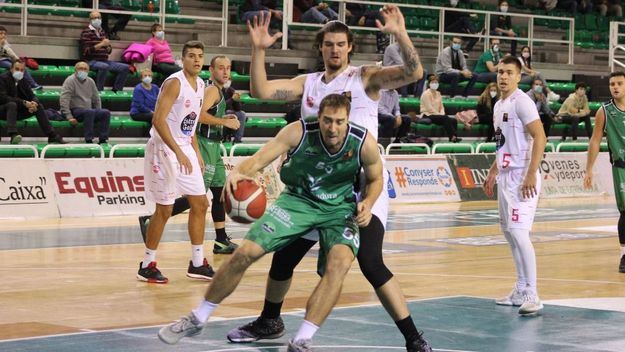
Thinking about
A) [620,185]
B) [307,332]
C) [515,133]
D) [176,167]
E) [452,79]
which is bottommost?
[307,332]

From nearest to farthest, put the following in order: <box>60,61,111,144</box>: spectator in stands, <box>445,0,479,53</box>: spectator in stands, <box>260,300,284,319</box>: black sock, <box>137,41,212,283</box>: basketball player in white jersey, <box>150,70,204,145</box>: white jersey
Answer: <box>260,300,284,319</box>: black sock, <box>137,41,212,283</box>: basketball player in white jersey, <box>150,70,204,145</box>: white jersey, <box>60,61,111,144</box>: spectator in stands, <box>445,0,479,53</box>: spectator in stands

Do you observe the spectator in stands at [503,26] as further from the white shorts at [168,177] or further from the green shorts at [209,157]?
the white shorts at [168,177]

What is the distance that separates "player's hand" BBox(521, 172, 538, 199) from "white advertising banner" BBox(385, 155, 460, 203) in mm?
12817

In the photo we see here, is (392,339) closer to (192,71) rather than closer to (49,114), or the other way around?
(192,71)

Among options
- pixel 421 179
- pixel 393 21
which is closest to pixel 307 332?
pixel 393 21

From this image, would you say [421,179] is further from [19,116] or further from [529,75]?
[529,75]

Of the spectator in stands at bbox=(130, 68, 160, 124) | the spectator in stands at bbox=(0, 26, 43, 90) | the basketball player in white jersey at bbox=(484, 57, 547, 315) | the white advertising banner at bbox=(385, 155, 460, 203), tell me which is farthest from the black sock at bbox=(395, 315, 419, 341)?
the white advertising banner at bbox=(385, 155, 460, 203)

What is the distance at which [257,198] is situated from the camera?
836 centimetres

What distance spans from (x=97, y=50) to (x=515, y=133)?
14.4 m

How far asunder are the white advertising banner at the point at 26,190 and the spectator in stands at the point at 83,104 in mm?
2759

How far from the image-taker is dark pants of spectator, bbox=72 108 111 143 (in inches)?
864

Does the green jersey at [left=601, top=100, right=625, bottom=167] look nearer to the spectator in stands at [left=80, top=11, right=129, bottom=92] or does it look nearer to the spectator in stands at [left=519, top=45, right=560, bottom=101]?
the spectator in stands at [left=80, top=11, right=129, bottom=92]

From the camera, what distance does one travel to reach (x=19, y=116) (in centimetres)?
2150

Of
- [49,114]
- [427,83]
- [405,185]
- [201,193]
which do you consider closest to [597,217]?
[405,185]
